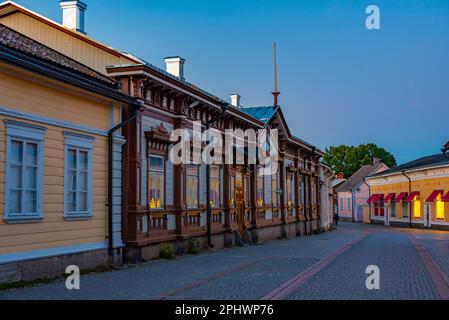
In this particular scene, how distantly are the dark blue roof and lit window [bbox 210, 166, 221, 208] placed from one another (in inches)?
271

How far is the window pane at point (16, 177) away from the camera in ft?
39.4

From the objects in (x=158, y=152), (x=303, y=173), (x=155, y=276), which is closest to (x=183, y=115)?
(x=158, y=152)

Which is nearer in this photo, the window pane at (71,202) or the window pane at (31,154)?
the window pane at (31,154)

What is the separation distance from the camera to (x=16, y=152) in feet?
40.0

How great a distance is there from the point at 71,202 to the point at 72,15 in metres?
7.05

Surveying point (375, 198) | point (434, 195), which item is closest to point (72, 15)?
point (434, 195)

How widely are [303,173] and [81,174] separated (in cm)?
2607

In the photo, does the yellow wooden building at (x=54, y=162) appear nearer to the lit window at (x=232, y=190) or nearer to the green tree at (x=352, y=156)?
the lit window at (x=232, y=190)

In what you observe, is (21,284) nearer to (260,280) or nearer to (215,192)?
(260,280)

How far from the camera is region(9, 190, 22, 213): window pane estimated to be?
11.9 metres

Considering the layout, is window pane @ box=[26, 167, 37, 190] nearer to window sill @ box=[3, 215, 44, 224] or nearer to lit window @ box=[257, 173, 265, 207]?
window sill @ box=[3, 215, 44, 224]

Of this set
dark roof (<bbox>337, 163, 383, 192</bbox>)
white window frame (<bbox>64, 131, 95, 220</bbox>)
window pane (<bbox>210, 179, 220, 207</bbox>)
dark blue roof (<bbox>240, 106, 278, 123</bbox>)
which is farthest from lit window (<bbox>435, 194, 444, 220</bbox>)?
white window frame (<bbox>64, 131, 95, 220</bbox>)

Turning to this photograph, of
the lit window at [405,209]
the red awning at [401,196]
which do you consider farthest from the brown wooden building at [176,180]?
the lit window at [405,209]

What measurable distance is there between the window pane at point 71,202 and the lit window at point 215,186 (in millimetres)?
9033
